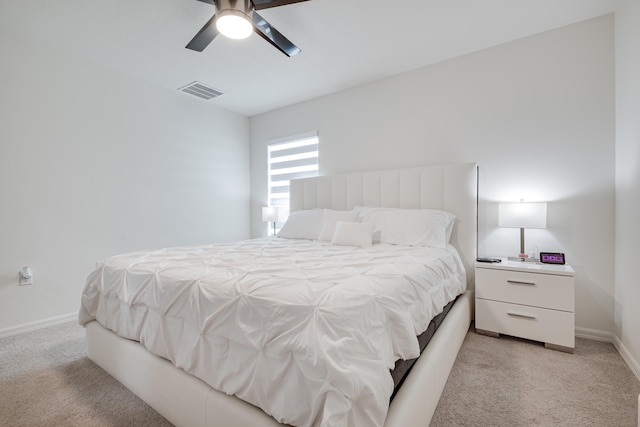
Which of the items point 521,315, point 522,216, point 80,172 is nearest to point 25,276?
point 80,172

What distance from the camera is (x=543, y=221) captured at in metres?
2.22

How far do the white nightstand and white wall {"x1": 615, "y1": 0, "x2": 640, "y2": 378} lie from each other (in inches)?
12.4

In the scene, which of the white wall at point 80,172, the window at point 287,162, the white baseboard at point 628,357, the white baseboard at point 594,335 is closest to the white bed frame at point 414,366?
the window at point 287,162

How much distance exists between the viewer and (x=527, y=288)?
213cm

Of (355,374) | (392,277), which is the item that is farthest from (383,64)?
(355,374)

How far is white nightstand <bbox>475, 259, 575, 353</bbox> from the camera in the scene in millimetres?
2006

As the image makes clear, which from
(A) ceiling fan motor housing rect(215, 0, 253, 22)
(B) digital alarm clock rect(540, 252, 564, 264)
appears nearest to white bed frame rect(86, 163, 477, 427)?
(B) digital alarm clock rect(540, 252, 564, 264)

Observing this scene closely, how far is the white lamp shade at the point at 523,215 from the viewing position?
224 centimetres

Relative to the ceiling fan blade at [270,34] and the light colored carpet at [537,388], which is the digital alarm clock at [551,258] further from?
the ceiling fan blade at [270,34]

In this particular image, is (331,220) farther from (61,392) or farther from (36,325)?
(36,325)

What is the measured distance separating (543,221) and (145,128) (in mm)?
4153

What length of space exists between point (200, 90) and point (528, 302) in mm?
4094

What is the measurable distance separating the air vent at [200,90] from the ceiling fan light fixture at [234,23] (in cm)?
180

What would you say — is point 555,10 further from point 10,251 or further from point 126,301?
point 10,251
